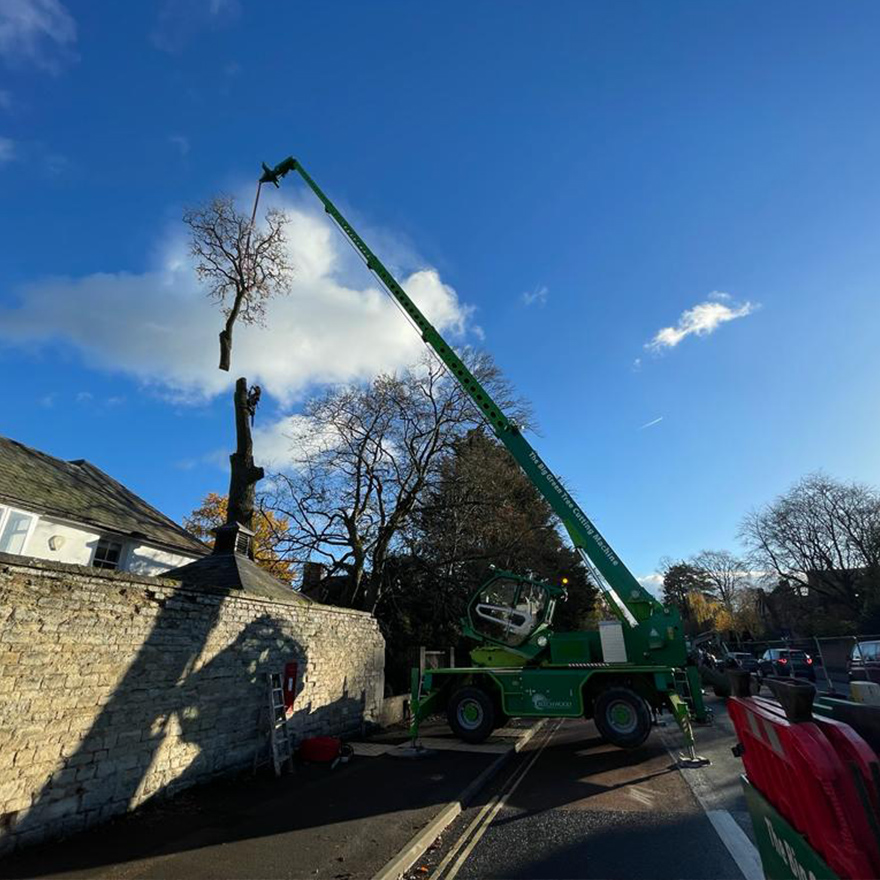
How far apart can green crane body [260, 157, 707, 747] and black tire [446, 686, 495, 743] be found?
2 cm

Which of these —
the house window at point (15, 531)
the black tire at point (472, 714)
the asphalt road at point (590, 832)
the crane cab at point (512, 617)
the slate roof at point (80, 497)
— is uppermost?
the slate roof at point (80, 497)

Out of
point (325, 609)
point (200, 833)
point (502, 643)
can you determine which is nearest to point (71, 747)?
point (200, 833)

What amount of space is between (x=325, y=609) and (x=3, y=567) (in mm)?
7920

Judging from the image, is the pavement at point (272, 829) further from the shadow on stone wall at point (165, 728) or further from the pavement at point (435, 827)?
the shadow on stone wall at point (165, 728)

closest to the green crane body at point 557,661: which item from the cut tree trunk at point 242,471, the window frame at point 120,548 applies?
the cut tree trunk at point 242,471

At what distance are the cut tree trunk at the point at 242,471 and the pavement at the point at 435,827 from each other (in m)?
8.78

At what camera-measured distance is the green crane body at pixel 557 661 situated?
1027 centimetres

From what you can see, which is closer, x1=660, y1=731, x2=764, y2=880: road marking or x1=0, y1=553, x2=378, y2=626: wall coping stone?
x1=660, y1=731, x2=764, y2=880: road marking

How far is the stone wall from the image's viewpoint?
5480 millimetres

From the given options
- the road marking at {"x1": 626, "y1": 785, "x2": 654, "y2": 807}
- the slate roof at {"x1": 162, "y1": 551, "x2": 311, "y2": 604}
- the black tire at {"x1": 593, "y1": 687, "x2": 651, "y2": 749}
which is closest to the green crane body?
the black tire at {"x1": 593, "y1": 687, "x2": 651, "y2": 749}

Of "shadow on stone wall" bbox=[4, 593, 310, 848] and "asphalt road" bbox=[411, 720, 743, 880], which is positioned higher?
"shadow on stone wall" bbox=[4, 593, 310, 848]

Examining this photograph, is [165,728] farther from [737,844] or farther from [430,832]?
[737,844]

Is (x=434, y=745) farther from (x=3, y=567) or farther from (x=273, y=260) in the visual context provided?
(x=273, y=260)

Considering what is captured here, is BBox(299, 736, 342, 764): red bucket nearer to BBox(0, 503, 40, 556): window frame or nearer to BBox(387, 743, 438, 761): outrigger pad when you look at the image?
BBox(387, 743, 438, 761): outrigger pad
